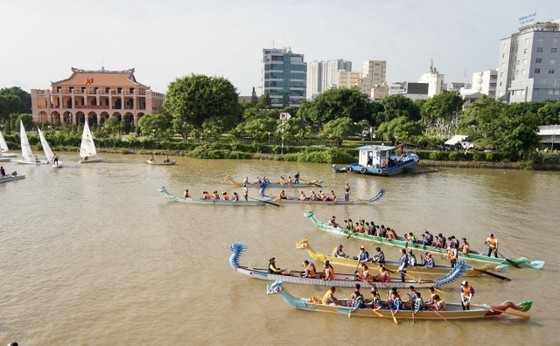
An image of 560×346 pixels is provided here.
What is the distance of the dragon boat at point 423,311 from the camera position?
13.9 meters

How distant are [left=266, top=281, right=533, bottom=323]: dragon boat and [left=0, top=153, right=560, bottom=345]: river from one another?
0.76 feet

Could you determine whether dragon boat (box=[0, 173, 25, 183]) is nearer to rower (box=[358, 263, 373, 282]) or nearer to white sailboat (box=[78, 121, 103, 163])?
white sailboat (box=[78, 121, 103, 163])

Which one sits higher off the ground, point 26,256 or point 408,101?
point 408,101

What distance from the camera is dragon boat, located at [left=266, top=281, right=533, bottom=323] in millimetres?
13891

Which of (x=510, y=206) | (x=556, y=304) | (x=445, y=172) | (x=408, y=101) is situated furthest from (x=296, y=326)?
(x=408, y=101)

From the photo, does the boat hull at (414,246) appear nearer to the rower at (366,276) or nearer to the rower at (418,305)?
the rower at (366,276)

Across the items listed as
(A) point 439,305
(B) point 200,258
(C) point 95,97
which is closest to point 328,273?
(A) point 439,305

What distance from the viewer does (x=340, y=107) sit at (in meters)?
72.2

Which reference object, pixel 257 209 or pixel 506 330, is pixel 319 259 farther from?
pixel 257 209

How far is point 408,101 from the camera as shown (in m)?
76.2

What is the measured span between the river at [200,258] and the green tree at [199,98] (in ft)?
88.9

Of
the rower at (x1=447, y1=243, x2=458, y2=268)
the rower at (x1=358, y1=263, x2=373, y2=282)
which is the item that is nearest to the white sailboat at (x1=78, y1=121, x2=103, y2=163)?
the rower at (x1=358, y1=263, x2=373, y2=282)

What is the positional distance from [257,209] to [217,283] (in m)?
11.7

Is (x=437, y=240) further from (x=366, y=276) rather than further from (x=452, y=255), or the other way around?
(x=366, y=276)
